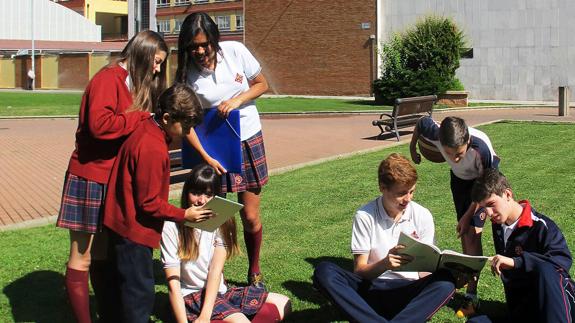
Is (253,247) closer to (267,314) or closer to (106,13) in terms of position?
(267,314)

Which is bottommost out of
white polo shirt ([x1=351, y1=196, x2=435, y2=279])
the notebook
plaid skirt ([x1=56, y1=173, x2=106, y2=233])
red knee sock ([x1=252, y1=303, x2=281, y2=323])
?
red knee sock ([x1=252, y1=303, x2=281, y2=323])

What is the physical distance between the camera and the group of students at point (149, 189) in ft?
11.8

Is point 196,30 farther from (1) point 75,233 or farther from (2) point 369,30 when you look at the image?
(2) point 369,30

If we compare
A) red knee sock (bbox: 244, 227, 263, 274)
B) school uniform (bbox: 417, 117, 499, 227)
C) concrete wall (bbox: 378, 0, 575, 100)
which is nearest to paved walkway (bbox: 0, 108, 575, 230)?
red knee sock (bbox: 244, 227, 263, 274)

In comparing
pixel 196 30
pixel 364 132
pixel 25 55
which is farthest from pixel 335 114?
pixel 25 55

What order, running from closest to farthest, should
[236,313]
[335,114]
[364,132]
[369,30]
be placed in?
[236,313]
[364,132]
[335,114]
[369,30]

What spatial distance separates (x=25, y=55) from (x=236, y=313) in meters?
50.5

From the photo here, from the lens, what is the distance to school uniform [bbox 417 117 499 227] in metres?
4.55

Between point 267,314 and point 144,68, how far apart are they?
1.61m

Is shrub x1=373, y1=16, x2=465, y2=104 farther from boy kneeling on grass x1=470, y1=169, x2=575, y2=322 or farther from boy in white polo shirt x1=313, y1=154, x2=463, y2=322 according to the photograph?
boy kneeling on grass x1=470, y1=169, x2=575, y2=322

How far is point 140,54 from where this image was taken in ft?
12.6

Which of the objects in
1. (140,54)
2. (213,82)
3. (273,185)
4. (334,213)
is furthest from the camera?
(273,185)

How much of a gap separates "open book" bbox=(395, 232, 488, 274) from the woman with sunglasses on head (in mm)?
1366

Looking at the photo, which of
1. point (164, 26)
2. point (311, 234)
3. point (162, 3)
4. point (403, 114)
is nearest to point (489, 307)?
point (311, 234)
